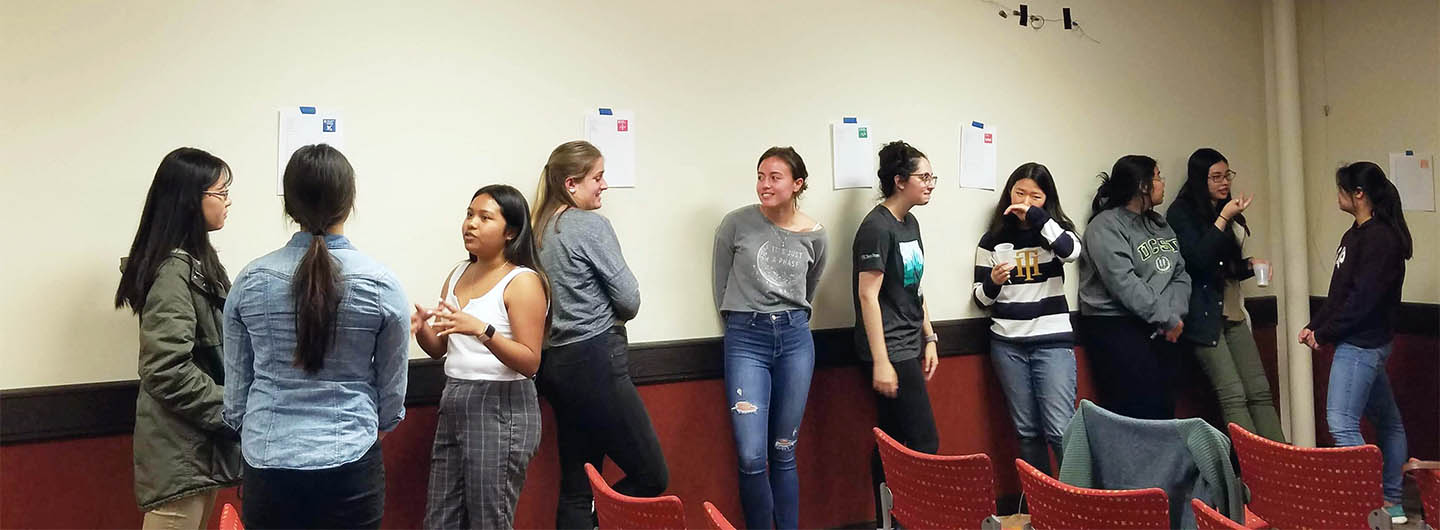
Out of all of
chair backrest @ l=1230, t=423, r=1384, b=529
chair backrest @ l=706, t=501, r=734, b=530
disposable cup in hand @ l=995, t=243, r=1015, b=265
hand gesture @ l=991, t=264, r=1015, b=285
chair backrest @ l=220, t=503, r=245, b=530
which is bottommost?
chair backrest @ l=1230, t=423, r=1384, b=529

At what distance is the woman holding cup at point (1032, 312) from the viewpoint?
3.86 m

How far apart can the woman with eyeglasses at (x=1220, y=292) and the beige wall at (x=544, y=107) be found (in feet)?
0.64

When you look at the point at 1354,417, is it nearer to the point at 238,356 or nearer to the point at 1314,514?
the point at 1314,514

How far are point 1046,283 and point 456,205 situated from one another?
2.27m

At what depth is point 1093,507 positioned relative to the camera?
6.64ft

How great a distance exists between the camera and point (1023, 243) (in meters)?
3.97

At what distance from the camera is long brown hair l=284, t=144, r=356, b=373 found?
76.9 inches

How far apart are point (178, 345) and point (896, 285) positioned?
230cm

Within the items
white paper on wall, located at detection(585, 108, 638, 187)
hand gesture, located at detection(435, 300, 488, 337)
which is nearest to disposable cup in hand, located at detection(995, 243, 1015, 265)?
white paper on wall, located at detection(585, 108, 638, 187)

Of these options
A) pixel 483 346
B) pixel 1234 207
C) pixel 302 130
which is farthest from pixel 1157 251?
pixel 302 130

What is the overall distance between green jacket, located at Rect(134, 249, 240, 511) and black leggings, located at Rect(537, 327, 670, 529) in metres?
0.90

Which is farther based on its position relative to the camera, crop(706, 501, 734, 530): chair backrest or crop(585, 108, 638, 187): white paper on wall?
crop(585, 108, 638, 187): white paper on wall

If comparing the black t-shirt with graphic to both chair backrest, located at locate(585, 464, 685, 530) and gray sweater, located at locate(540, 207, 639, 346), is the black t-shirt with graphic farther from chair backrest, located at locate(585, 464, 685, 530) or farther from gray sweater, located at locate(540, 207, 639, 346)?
chair backrest, located at locate(585, 464, 685, 530)

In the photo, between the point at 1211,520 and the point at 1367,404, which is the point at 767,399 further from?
the point at 1367,404
